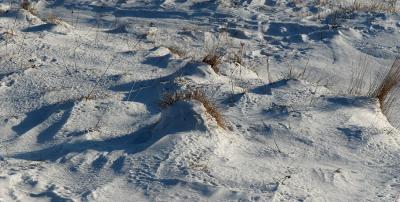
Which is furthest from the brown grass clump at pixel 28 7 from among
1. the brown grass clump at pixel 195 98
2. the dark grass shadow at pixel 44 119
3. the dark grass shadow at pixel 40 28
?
the brown grass clump at pixel 195 98

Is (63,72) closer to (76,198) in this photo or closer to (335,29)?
(76,198)

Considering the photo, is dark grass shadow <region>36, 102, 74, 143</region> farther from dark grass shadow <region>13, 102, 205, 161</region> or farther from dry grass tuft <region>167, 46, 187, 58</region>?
dry grass tuft <region>167, 46, 187, 58</region>

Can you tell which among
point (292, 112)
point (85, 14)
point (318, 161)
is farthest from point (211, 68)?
point (85, 14)

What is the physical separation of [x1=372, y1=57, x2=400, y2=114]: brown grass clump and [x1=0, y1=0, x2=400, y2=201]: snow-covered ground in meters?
0.14

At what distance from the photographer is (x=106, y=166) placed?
135 inches

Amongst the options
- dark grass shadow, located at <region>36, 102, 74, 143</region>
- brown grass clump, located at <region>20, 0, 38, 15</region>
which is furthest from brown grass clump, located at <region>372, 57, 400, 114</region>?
brown grass clump, located at <region>20, 0, 38, 15</region>

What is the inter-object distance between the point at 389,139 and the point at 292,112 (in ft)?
2.07

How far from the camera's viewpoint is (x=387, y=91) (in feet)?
14.7

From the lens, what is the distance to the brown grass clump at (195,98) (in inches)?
153

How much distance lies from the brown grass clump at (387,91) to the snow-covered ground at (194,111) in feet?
0.47

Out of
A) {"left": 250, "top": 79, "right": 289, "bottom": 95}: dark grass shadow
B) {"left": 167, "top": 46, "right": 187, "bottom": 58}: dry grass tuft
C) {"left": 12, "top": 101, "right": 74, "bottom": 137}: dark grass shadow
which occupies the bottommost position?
{"left": 12, "top": 101, "right": 74, "bottom": 137}: dark grass shadow

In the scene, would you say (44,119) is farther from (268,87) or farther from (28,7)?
(28,7)

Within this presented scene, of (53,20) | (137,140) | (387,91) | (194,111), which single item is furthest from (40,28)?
(387,91)

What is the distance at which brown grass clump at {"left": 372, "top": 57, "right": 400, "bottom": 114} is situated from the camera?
444 cm
